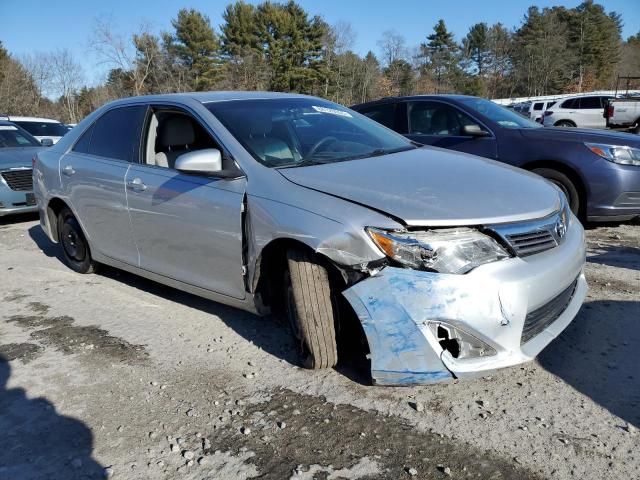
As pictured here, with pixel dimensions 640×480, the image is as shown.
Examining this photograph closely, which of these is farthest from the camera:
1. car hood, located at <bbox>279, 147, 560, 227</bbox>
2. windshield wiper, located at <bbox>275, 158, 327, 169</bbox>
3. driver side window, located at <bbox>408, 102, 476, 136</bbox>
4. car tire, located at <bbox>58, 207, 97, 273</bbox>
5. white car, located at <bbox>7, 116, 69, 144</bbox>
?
white car, located at <bbox>7, 116, 69, 144</bbox>

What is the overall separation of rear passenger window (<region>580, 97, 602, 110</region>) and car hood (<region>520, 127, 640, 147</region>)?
711 inches

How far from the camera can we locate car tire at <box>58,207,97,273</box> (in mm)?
5016

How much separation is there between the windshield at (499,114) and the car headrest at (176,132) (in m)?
3.70

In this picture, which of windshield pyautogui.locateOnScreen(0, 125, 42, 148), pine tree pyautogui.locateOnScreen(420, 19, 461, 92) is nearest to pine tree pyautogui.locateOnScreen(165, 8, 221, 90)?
pine tree pyautogui.locateOnScreen(420, 19, 461, 92)

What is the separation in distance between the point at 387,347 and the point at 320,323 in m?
0.43

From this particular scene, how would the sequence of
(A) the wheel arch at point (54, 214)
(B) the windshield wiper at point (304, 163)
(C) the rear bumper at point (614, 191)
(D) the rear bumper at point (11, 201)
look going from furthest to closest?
(D) the rear bumper at point (11, 201) < (C) the rear bumper at point (614, 191) < (A) the wheel arch at point (54, 214) < (B) the windshield wiper at point (304, 163)

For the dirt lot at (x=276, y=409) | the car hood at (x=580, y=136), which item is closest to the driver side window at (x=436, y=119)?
the car hood at (x=580, y=136)

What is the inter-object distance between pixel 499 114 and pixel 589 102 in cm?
1809

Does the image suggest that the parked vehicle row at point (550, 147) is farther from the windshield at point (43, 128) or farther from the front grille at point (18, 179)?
the windshield at point (43, 128)

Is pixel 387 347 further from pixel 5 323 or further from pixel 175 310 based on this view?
pixel 5 323

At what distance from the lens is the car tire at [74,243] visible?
502cm

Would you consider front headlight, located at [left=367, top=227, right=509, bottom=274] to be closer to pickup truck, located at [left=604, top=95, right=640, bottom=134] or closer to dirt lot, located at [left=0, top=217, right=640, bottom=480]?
dirt lot, located at [left=0, top=217, right=640, bottom=480]

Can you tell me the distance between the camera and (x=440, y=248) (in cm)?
252

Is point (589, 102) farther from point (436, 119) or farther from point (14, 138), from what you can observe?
point (14, 138)
